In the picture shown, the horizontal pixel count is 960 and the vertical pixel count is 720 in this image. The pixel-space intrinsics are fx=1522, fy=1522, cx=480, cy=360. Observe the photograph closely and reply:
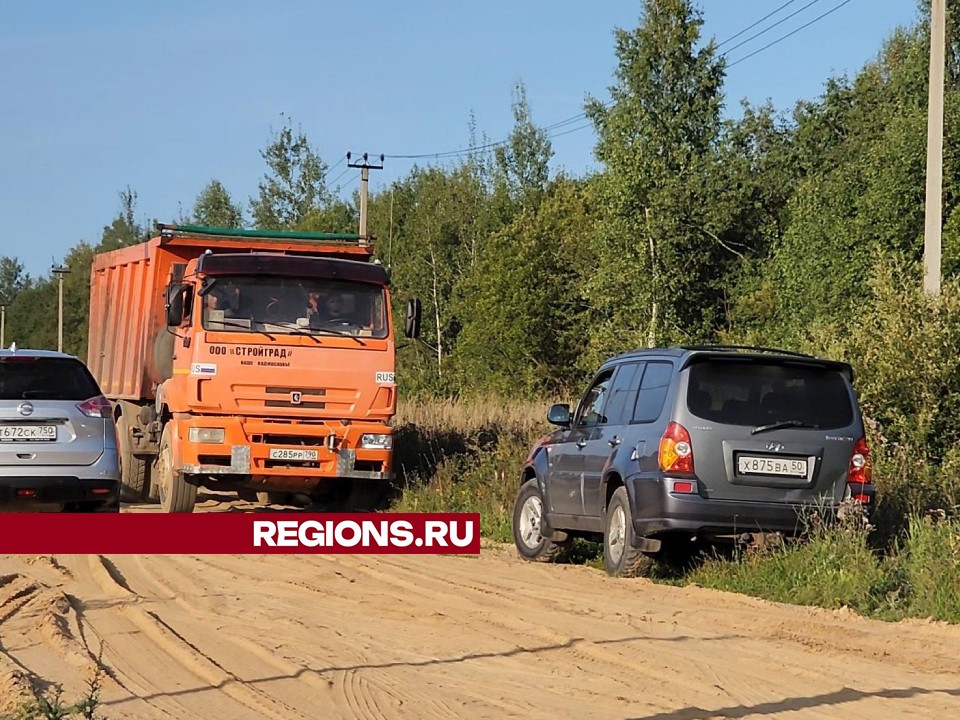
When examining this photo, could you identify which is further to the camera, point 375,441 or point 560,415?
point 375,441

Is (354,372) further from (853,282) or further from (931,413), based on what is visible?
(853,282)

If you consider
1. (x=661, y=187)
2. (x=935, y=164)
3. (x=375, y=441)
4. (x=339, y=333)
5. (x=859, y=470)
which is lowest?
(x=375, y=441)

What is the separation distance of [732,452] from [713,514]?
1.69 ft

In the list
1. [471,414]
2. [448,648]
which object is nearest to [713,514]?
[448,648]

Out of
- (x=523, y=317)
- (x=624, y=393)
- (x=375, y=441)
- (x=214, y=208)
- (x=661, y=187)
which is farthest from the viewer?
(x=214, y=208)

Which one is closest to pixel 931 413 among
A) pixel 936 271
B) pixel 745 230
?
pixel 936 271

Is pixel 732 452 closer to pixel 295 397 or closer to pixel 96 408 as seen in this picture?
pixel 96 408

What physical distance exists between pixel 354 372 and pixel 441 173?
51709mm

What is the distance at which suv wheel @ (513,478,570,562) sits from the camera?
1452 cm

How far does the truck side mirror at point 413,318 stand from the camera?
19.4 metres

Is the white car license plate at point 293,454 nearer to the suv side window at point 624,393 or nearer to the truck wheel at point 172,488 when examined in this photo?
the truck wheel at point 172,488

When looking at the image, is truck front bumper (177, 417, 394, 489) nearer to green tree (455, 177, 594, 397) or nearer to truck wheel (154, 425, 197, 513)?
truck wheel (154, 425, 197, 513)

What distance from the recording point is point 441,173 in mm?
69188

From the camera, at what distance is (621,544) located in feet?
42.2
